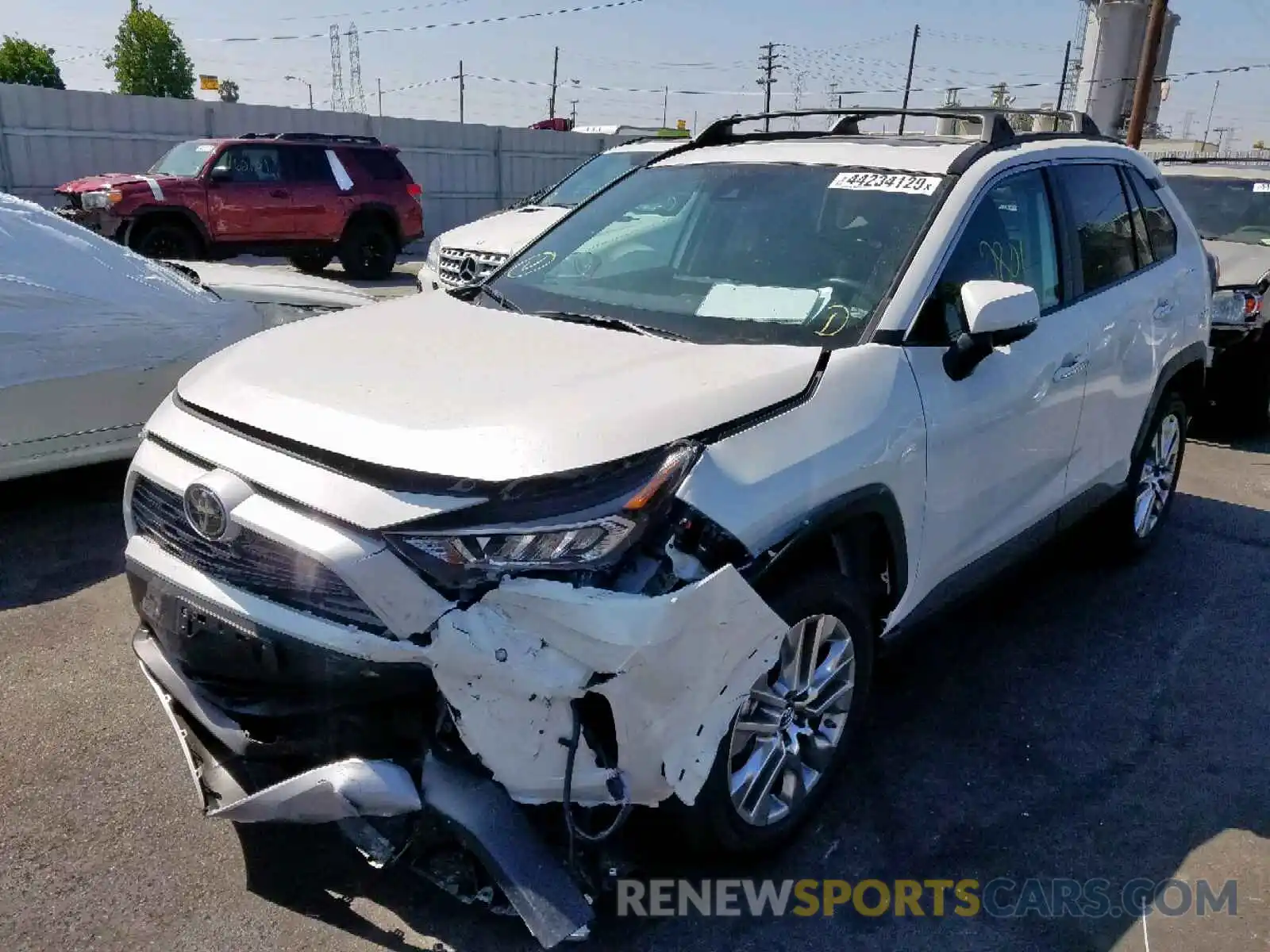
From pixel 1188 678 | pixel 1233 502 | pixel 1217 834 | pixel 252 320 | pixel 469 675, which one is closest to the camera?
pixel 469 675

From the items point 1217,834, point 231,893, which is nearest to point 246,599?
point 231,893

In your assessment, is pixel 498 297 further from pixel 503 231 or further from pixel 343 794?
pixel 503 231

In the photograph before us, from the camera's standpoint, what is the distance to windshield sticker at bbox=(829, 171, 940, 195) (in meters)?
3.35

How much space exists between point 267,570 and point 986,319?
2.02 m

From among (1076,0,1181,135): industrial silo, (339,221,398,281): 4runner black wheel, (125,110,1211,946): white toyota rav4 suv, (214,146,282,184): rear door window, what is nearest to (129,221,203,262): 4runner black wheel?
(214,146,282,184): rear door window

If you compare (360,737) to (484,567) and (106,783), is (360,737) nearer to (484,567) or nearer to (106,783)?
(484,567)

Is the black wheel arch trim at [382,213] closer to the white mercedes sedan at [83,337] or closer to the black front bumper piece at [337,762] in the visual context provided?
the white mercedes sedan at [83,337]

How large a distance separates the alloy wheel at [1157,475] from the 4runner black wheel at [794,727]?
8.62 feet

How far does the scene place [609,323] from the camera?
3.19m

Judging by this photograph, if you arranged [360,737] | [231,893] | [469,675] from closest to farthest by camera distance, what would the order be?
1. [469,675]
2. [360,737]
3. [231,893]

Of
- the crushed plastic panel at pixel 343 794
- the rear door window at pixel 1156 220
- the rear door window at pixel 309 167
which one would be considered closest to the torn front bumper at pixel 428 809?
the crushed plastic panel at pixel 343 794

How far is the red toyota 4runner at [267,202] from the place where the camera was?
13.1m

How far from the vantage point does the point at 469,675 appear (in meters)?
2.16

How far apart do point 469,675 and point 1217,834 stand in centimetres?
232
